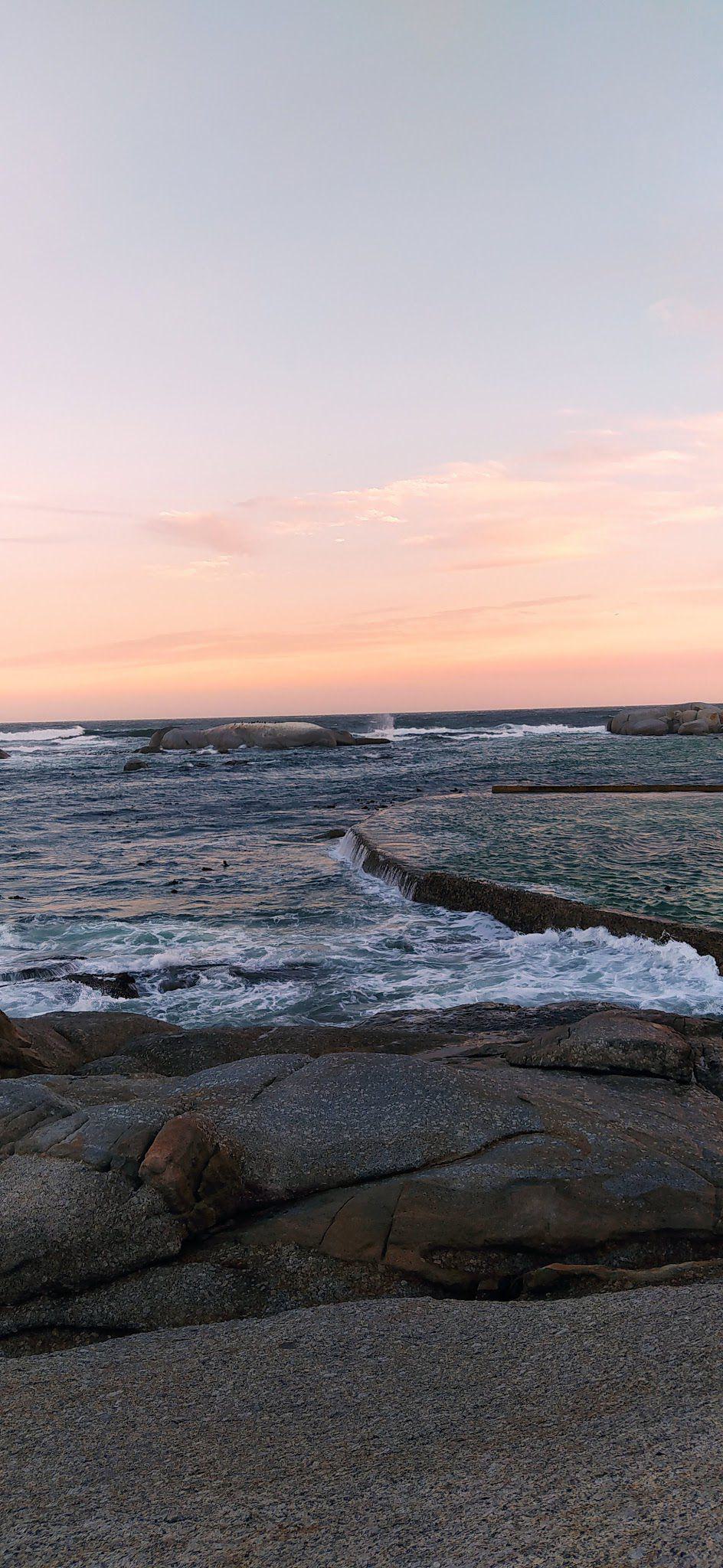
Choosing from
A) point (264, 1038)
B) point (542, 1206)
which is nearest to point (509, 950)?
point (264, 1038)

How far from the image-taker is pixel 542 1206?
4.05 metres

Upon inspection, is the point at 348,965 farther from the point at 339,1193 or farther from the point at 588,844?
the point at 588,844

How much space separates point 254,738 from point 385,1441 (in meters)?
65.9

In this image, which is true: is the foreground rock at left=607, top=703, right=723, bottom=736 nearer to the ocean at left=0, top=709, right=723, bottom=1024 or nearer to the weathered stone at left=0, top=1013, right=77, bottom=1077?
the ocean at left=0, top=709, right=723, bottom=1024

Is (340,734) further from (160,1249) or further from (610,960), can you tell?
(160,1249)

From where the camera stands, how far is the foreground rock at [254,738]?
2633 inches

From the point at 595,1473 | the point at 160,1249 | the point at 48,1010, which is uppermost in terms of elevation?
the point at 595,1473

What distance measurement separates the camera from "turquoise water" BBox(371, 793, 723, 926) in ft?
42.2

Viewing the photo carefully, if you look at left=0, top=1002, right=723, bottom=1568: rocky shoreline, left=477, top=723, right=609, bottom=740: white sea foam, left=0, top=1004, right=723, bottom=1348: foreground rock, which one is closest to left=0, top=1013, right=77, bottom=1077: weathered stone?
left=0, top=1002, right=723, bottom=1568: rocky shoreline

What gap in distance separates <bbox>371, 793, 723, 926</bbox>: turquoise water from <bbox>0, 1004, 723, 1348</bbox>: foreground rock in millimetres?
7136

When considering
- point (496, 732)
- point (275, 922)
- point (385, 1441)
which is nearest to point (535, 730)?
point (496, 732)

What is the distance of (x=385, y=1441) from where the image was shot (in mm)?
2445

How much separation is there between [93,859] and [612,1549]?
796 inches

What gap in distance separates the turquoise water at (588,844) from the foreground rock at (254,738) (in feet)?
137
